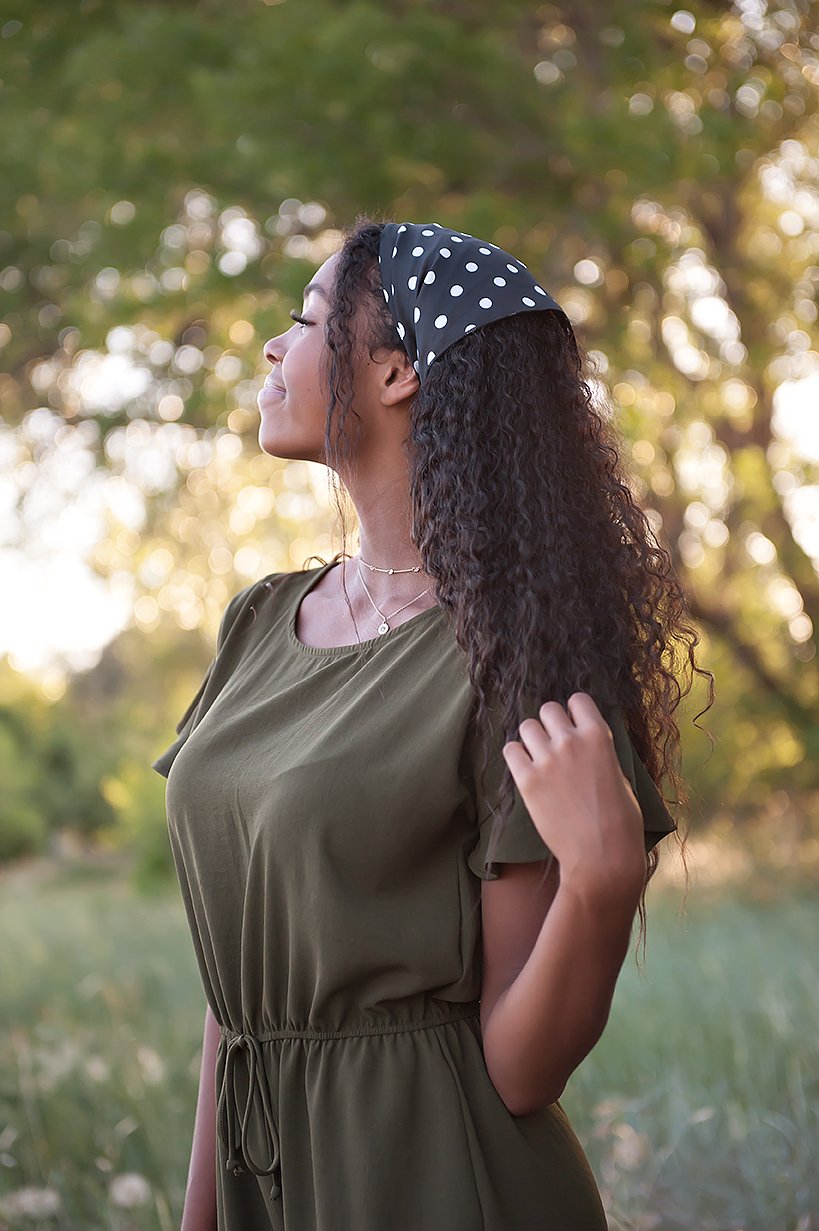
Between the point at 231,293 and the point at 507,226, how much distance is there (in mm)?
1237

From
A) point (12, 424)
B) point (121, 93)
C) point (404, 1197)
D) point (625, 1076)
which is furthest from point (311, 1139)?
point (12, 424)

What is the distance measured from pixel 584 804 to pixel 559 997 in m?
0.23

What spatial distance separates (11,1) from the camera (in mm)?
5766

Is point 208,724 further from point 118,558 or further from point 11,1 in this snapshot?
point 118,558

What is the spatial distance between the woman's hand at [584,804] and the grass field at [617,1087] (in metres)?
1.37

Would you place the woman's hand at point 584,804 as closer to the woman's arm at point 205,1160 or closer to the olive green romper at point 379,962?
the olive green romper at point 379,962

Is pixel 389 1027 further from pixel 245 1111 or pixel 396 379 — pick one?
pixel 396 379

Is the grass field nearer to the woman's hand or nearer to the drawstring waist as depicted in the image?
the drawstring waist

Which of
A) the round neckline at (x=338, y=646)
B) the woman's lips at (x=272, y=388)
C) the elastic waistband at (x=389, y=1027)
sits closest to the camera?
the elastic waistband at (x=389, y=1027)

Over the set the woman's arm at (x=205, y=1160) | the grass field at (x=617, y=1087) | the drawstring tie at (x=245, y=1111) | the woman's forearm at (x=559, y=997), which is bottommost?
the grass field at (x=617, y=1087)

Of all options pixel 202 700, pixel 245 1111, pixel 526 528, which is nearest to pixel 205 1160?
pixel 245 1111

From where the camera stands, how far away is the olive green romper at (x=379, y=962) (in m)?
1.56

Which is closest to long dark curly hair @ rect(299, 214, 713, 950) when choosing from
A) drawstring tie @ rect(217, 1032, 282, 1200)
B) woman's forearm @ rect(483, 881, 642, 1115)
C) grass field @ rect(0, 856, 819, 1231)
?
woman's forearm @ rect(483, 881, 642, 1115)

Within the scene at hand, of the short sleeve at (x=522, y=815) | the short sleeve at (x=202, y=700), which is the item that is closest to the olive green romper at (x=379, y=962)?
the short sleeve at (x=522, y=815)
